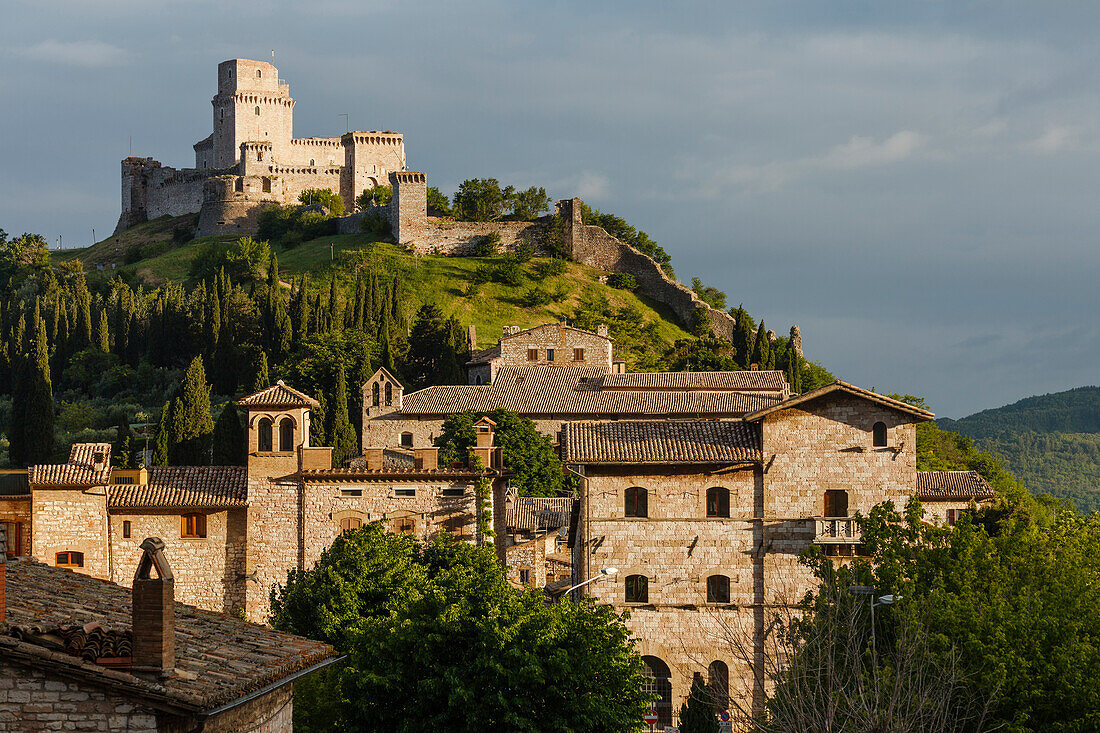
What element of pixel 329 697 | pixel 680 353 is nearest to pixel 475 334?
pixel 680 353

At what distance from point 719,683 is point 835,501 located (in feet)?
26.0

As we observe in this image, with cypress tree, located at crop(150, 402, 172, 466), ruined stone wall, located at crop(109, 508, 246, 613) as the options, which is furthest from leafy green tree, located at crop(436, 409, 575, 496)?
ruined stone wall, located at crop(109, 508, 246, 613)

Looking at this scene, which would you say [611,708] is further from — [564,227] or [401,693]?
[564,227]

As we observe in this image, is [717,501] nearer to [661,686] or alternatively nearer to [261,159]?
[661,686]

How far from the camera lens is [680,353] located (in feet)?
332

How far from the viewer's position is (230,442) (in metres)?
57.6

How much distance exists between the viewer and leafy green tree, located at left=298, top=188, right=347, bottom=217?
132m

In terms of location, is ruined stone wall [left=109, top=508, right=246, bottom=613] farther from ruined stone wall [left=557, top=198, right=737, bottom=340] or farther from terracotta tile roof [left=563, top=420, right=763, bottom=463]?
ruined stone wall [left=557, top=198, right=737, bottom=340]

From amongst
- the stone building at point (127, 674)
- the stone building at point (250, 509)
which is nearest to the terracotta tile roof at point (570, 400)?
the stone building at point (250, 509)

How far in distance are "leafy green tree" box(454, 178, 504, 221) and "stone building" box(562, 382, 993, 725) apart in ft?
289

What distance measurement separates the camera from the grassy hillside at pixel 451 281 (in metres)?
106

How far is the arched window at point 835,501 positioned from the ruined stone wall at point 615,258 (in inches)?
2912

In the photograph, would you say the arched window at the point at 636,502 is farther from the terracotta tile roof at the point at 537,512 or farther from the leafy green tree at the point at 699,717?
the terracotta tile roof at the point at 537,512

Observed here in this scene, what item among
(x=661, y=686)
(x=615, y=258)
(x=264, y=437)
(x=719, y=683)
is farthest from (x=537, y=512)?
(x=615, y=258)
